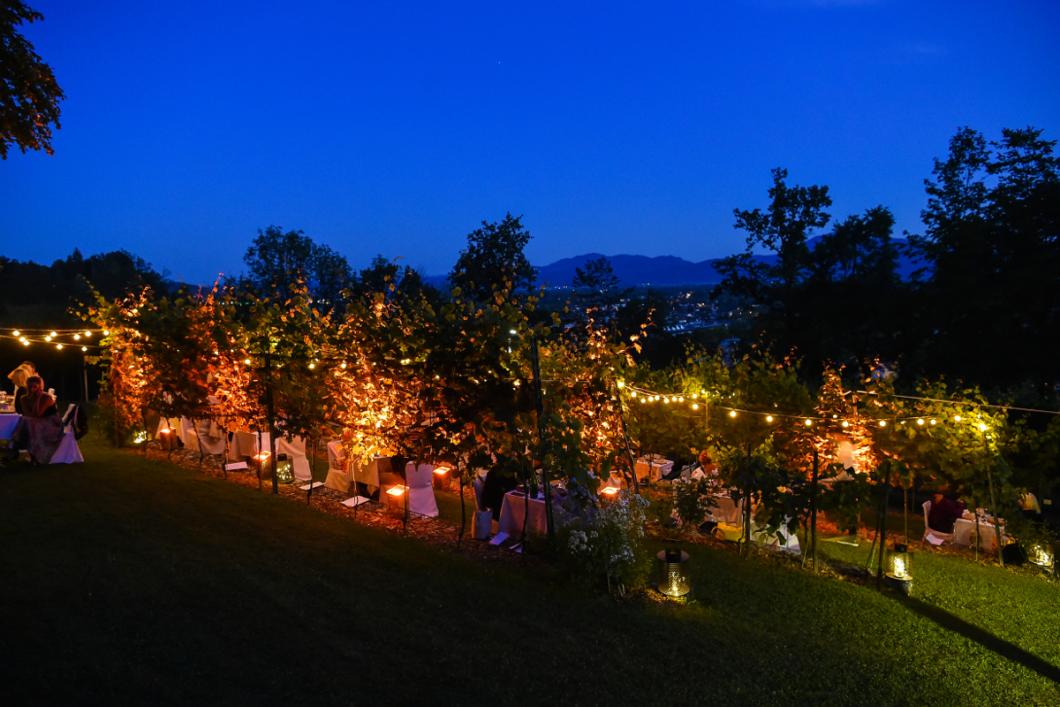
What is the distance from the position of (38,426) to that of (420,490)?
6575 millimetres

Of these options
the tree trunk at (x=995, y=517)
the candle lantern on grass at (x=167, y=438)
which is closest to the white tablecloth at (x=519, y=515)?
the tree trunk at (x=995, y=517)

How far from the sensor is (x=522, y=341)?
7.78 meters

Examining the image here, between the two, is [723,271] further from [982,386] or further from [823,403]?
[823,403]

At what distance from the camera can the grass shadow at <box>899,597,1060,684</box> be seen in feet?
20.5

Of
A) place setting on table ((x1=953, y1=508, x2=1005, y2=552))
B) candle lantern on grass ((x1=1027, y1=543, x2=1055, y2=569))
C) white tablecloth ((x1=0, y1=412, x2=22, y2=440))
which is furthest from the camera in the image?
white tablecloth ((x1=0, y1=412, x2=22, y2=440))

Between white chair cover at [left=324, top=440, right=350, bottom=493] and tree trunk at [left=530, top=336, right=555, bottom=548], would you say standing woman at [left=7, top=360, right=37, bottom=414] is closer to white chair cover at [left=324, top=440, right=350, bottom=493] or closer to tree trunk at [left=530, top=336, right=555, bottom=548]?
white chair cover at [left=324, top=440, right=350, bottom=493]

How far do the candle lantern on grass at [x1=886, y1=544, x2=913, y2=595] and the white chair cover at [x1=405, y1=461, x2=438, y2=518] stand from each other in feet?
20.1

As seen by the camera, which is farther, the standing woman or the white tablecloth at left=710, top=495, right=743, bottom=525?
the standing woman

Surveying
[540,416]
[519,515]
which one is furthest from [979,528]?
[540,416]

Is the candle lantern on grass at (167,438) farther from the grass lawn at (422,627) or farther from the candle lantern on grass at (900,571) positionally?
the candle lantern on grass at (900,571)

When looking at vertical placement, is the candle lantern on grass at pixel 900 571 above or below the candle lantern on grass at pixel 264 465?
below

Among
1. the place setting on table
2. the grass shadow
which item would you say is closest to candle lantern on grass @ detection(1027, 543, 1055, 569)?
the place setting on table

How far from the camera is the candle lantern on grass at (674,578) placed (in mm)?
7051

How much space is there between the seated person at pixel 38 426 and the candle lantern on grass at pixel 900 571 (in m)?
12.6
